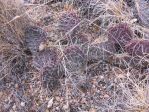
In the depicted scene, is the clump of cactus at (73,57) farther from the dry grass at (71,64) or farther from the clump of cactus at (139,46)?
the clump of cactus at (139,46)

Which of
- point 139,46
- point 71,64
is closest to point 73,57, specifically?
point 71,64

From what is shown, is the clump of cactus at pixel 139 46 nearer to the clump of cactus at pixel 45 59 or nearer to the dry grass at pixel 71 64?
the dry grass at pixel 71 64

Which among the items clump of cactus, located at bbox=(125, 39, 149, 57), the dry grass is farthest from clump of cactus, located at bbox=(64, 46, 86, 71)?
clump of cactus, located at bbox=(125, 39, 149, 57)

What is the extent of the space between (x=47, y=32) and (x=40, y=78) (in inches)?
12.0

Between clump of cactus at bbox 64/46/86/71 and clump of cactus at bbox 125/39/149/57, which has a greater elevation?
clump of cactus at bbox 125/39/149/57

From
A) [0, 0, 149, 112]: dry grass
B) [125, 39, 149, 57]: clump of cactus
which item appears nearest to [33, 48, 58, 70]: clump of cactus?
[0, 0, 149, 112]: dry grass

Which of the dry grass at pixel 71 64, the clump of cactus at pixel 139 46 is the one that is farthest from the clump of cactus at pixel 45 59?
the clump of cactus at pixel 139 46

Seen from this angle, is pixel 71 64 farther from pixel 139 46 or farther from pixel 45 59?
pixel 139 46

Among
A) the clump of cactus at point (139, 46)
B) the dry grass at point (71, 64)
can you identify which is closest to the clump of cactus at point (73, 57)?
the dry grass at point (71, 64)

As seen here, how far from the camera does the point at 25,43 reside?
6.80ft

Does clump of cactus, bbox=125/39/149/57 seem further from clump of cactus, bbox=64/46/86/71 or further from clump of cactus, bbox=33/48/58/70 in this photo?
clump of cactus, bbox=33/48/58/70

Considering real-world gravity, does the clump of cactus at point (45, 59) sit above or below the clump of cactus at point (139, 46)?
below

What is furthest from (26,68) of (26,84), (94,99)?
(94,99)

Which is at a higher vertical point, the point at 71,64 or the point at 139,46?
the point at 139,46
